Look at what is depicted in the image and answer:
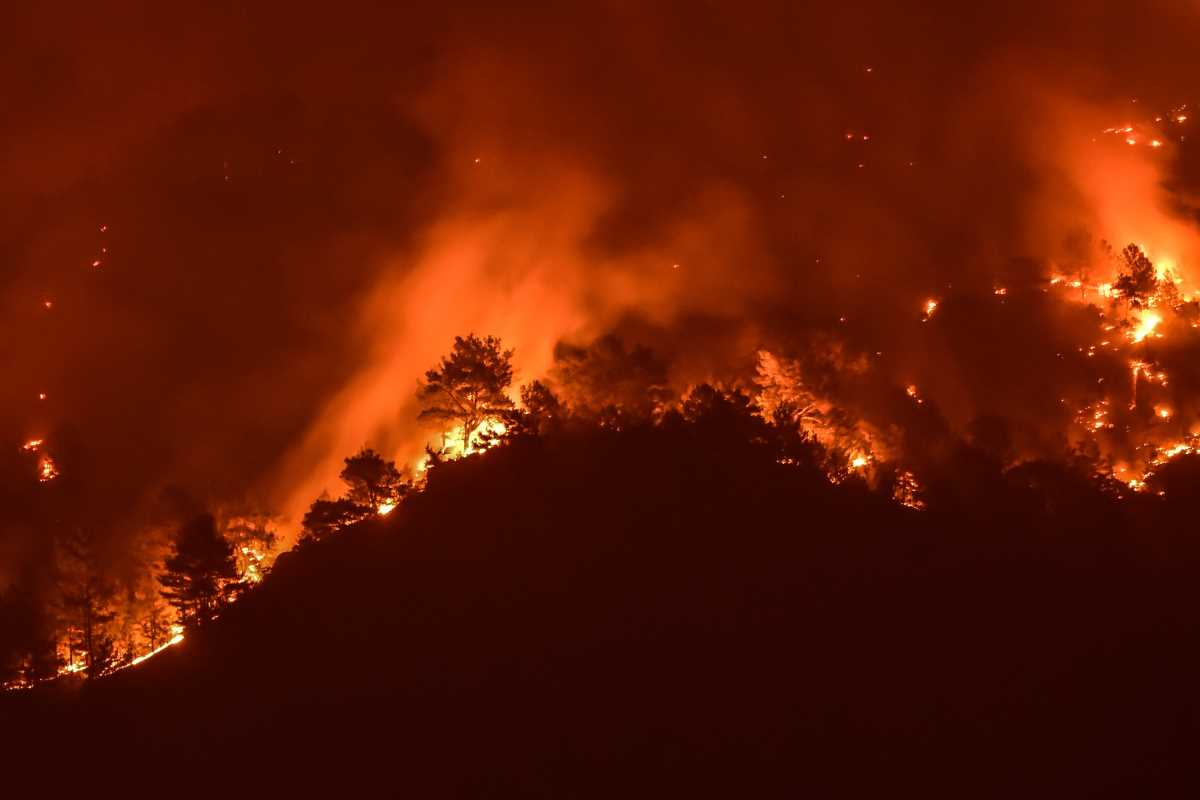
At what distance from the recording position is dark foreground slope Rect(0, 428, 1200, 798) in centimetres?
3381

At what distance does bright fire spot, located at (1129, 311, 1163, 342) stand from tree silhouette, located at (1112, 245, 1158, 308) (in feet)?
2.83

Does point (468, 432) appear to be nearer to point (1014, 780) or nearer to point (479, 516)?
point (479, 516)

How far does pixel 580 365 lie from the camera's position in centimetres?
5988

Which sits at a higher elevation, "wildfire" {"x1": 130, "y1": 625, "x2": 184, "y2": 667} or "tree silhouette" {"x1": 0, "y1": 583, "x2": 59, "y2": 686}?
"tree silhouette" {"x1": 0, "y1": 583, "x2": 59, "y2": 686}

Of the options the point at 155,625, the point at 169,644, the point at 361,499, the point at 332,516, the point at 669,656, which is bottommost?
the point at 669,656

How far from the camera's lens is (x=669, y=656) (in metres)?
38.2

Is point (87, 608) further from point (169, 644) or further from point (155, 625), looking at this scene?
point (169, 644)

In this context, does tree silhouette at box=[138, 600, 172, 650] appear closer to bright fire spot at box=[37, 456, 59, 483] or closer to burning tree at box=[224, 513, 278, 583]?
burning tree at box=[224, 513, 278, 583]

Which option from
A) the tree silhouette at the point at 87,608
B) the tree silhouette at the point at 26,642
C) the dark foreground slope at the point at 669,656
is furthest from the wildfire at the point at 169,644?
the tree silhouette at the point at 26,642

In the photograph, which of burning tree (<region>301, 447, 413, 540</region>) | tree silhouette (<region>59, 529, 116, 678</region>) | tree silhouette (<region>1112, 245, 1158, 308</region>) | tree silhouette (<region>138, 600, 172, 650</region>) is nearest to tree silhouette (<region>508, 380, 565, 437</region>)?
burning tree (<region>301, 447, 413, 540</region>)

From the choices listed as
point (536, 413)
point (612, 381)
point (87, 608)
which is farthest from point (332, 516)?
point (87, 608)

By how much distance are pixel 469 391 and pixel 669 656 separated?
24.6 m

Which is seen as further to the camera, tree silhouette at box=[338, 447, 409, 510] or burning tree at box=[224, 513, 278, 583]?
burning tree at box=[224, 513, 278, 583]

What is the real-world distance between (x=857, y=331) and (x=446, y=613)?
4519cm
